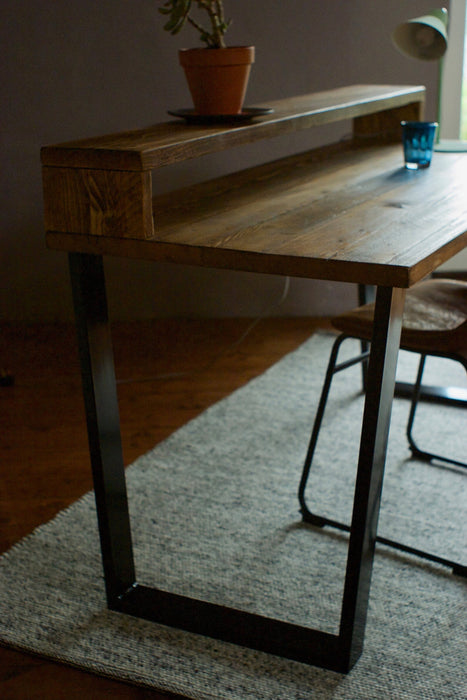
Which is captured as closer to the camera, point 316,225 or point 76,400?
point 316,225

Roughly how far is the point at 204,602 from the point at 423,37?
165 cm

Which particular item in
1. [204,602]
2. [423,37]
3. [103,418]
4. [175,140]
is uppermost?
[423,37]

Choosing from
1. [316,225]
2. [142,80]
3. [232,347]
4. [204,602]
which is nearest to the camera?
[316,225]

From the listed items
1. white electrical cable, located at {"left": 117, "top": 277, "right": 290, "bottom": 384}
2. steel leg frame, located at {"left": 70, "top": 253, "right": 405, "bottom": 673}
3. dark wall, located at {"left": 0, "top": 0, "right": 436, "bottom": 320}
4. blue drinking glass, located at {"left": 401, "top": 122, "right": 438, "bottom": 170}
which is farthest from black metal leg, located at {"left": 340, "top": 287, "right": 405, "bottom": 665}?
dark wall, located at {"left": 0, "top": 0, "right": 436, "bottom": 320}

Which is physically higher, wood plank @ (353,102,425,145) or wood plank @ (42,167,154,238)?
wood plank @ (42,167,154,238)

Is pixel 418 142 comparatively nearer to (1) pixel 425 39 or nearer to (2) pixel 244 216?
(1) pixel 425 39

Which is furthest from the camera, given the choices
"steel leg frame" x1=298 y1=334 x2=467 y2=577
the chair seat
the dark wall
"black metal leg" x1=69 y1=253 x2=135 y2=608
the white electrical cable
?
A: the dark wall

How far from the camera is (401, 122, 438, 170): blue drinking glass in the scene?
1.93 m

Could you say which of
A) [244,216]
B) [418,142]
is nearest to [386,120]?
[418,142]

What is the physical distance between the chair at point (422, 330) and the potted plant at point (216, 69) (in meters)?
0.53

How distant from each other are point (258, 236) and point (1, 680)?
93cm

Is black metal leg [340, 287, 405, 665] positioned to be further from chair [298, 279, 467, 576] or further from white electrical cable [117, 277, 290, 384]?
white electrical cable [117, 277, 290, 384]

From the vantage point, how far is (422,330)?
68.2 inches

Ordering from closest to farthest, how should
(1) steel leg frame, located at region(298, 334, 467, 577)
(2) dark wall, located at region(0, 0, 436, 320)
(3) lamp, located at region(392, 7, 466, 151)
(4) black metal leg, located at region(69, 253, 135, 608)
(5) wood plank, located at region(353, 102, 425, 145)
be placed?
1. (4) black metal leg, located at region(69, 253, 135, 608)
2. (1) steel leg frame, located at region(298, 334, 467, 577)
3. (3) lamp, located at region(392, 7, 466, 151)
4. (5) wood plank, located at region(353, 102, 425, 145)
5. (2) dark wall, located at region(0, 0, 436, 320)
